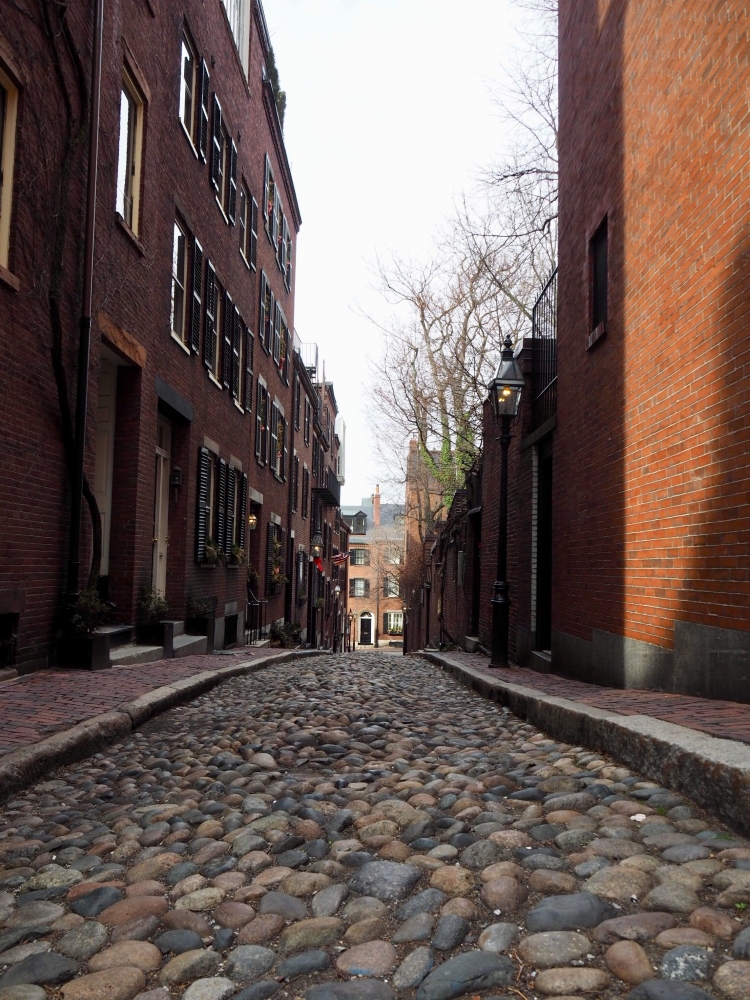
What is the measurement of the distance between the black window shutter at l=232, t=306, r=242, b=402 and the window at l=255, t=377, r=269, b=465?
87.7 inches

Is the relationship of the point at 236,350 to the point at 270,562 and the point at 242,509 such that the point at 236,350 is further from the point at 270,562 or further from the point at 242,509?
the point at 270,562

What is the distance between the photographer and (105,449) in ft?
31.8

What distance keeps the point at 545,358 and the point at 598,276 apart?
2.93 metres

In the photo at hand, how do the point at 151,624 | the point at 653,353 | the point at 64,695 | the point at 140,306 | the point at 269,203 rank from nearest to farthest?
1. the point at 64,695
2. the point at 653,353
3. the point at 140,306
4. the point at 151,624
5. the point at 269,203

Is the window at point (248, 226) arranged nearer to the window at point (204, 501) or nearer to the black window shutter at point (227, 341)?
Result: the black window shutter at point (227, 341)

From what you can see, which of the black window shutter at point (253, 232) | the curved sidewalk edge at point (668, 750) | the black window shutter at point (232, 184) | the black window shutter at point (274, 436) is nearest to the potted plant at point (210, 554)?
the black window shutter at point (232, 184)

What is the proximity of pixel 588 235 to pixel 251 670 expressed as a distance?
6.24 m

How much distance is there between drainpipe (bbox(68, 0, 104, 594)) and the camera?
7727mm

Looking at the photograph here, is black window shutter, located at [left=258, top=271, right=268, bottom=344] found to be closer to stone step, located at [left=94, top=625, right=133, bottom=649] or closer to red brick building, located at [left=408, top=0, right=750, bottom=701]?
red brick building, located at [left=408, top=0, right=750, bottom=701]

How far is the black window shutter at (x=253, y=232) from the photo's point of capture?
17750 millimetres

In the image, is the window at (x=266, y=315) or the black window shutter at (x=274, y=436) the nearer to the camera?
the window at (x=266, y=315)

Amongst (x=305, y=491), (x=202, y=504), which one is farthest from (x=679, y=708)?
(x=305, y=491)

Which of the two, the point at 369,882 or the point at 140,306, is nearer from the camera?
the point at 369,882

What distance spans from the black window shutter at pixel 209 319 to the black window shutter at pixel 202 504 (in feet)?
5.05
